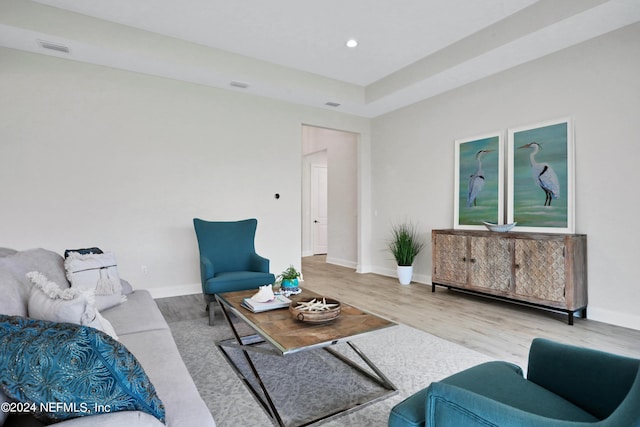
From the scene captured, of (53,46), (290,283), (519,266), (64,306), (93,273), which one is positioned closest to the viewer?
(64,306)

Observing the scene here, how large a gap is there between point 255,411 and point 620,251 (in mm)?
3627

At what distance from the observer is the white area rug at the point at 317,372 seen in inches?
72.6

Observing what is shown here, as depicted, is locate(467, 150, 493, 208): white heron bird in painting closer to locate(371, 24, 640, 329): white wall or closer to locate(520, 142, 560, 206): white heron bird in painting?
locate(371, 24, 640, 329): white wall

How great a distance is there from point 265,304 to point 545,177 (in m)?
3.38

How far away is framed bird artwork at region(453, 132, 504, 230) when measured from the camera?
4281 millimetres

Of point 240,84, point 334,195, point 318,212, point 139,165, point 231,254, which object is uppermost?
point 240,84

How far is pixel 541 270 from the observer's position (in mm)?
3516

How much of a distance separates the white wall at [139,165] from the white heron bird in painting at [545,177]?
319 cm

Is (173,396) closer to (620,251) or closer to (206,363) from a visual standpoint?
(206,363)

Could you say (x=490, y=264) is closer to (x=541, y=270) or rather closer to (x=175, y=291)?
(x=541, y=270)

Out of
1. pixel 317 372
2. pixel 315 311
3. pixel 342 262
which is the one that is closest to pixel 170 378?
pixel 315 311

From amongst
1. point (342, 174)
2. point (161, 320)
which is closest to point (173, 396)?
point (161, 320)

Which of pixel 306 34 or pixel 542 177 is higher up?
pixel 306 34

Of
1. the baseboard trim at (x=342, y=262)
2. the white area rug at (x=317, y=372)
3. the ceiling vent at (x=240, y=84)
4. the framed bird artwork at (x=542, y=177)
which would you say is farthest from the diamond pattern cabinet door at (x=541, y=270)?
the ceiling vent at (x=240, y=84)
